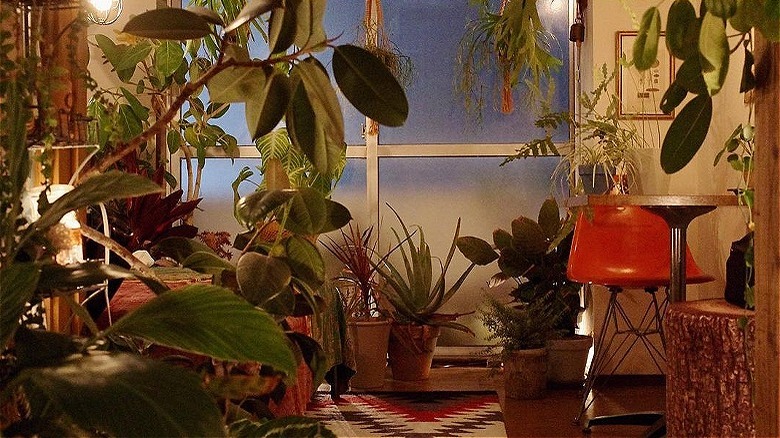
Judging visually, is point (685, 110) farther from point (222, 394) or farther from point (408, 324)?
point (408, 324)

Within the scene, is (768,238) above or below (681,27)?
below

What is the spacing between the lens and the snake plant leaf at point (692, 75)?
1.14 metres

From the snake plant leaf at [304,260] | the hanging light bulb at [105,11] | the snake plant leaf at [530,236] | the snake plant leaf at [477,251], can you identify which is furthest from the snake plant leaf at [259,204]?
the snake plant leaf at [477,251]

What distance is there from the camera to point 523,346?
416 cm

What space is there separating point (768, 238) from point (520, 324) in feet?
9.34

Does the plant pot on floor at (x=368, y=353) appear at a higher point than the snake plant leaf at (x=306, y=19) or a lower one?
lower

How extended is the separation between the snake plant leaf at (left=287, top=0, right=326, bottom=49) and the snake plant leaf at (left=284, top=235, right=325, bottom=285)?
0.43 meters

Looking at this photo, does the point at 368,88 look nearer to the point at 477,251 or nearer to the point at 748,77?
the point at 748,77

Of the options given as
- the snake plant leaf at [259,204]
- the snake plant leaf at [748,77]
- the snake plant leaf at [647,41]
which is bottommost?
the snake plant leaf at [259,204]

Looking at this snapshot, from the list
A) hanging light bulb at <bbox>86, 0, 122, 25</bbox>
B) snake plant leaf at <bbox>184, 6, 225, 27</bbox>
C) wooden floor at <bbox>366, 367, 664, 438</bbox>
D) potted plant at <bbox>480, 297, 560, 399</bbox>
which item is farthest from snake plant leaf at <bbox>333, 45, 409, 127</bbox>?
potted plant at <bbox>480, 297, 560, 399</bbox>

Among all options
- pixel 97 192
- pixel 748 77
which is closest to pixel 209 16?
pixel 97 192

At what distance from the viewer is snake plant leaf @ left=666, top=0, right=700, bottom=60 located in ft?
3.67

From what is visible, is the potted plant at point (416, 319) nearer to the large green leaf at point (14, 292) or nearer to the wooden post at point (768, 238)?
the wooden post at point (768, 238)

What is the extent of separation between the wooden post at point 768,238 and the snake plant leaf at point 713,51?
23cm
